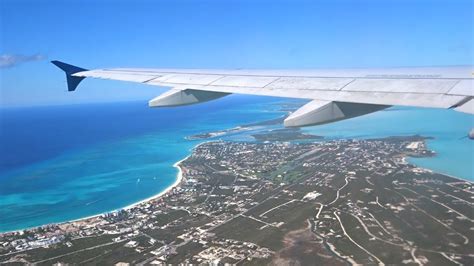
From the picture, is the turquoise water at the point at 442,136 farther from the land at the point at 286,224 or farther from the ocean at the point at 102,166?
the land at the point at 286,224

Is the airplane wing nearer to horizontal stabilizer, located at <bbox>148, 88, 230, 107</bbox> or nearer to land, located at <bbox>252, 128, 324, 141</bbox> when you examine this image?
horizontal stabilizer, located at <bbox>148, 88, 230, 107</bbox>

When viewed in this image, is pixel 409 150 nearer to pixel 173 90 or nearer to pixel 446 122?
pixel 446 122

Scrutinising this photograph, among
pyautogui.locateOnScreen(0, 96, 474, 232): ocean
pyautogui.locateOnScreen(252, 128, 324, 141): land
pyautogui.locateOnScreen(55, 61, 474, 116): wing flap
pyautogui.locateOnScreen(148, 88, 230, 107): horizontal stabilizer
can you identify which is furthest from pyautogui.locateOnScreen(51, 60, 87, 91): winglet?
pyautogui.locateOnScreen(252, 128, 324, 141): land

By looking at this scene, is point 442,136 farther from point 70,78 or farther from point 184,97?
point 70,78

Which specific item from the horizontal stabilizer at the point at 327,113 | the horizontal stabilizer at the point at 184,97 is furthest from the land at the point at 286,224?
the horizontal stabilizer at the point at 327,113

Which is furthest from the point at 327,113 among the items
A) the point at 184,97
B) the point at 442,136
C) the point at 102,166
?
the point at 442,136

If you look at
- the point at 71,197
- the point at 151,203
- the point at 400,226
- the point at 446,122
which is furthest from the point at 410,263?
the point at 446,122
